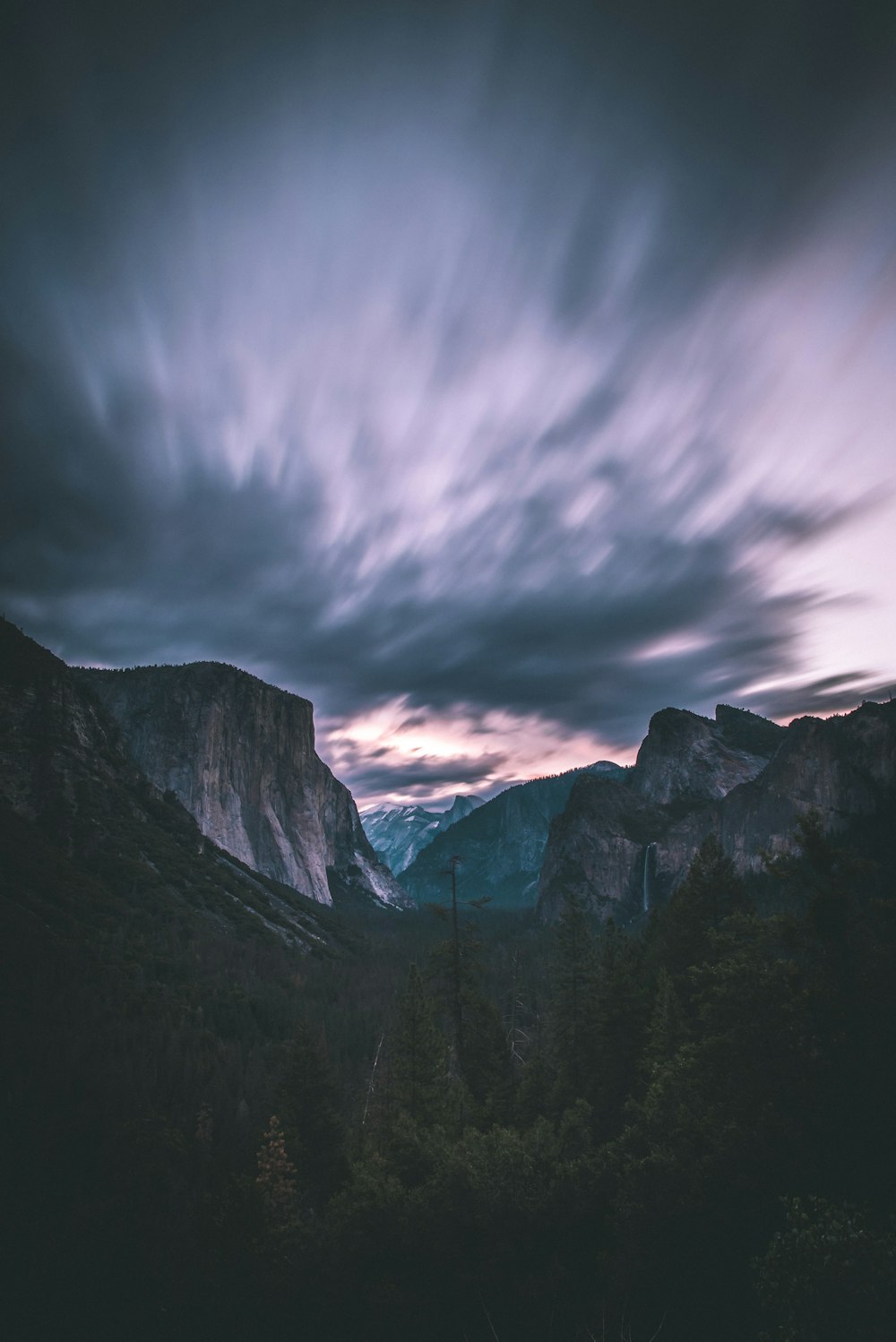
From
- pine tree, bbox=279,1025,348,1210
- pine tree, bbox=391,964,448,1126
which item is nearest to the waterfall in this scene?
pine tree, bbox=279,1025,348,1210

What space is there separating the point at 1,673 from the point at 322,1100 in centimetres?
15000

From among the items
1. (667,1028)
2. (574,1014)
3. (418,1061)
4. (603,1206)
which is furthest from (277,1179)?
(603,1206)

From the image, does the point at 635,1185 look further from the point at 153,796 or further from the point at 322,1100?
the point at 153,796

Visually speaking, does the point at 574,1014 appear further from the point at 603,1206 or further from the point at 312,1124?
the point at 603,1206

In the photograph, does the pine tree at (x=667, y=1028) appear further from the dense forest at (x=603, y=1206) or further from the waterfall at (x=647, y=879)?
the waterfall at (x=647, y=879)

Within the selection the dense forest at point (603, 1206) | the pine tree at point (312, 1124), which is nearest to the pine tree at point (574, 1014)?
the dense forest at point (603, 1206)

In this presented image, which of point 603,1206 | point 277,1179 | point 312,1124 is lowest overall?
point 277,1179

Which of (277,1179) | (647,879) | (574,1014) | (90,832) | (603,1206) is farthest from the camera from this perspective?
(647,879)

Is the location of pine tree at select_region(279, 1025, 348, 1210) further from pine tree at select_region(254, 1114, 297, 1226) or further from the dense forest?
the dense forest

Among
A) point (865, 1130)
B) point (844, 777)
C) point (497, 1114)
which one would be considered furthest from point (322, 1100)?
point (844, 777)

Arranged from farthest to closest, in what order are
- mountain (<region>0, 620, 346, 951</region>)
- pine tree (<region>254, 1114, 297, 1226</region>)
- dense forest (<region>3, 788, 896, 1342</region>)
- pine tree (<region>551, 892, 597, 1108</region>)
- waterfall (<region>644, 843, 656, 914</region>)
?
waterfall (<region>644, 843, 656, 914</region>) → mountain (<region>0, 620, 346, 951</region>) → pine tree (<region>551, 892, 597, 1108</region>) → pine tree (<region>254, 1114, 297, 1226</region>) → dense forest (<region>3, 788, 896, 1342</region>)

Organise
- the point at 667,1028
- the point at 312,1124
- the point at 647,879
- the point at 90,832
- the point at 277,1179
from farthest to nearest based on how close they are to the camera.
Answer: the point at 647,879, the point at 90,832, the point at 312,1124, the point at 277,1179, the point at 667,1028

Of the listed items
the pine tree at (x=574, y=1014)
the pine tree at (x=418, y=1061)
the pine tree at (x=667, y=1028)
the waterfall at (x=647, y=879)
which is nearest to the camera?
the pine tree at (x=667, y=1028)

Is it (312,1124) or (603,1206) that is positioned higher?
(603,1206)
